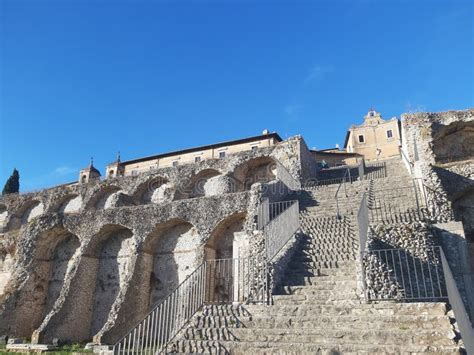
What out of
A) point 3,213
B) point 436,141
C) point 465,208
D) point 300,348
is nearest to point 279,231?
point 300,348

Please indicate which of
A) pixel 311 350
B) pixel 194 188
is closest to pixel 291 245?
pixel 311 350

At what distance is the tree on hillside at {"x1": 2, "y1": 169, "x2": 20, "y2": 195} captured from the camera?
46.1m

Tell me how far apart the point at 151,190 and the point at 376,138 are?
108ft

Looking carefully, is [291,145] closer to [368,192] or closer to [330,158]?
[368,192]

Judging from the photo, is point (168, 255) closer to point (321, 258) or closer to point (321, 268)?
point (321, 258)

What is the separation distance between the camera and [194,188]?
2744cm

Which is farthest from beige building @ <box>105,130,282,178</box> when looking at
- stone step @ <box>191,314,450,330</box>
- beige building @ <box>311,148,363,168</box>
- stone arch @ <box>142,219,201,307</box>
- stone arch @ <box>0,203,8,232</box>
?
stone step @ <box>191,314,450,330</box>

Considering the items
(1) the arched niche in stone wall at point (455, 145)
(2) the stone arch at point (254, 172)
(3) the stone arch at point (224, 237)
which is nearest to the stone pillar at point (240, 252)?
(3) the stone arch at point (224, 237)

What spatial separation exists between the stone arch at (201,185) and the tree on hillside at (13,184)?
1188 inches

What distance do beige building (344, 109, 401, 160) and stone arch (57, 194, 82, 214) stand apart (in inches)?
1347

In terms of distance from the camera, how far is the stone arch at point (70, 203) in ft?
104

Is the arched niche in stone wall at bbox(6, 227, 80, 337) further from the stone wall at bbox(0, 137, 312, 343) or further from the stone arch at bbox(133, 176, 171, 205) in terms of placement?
the stone arch at bbox(133, 176, 171, 205)

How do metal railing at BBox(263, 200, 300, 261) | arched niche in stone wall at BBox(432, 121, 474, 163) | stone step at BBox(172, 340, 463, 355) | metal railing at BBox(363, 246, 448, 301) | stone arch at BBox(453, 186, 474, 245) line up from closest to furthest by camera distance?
stone step at BBox(172, 340, 463, 355), metal railing at BBox(363, 246, 448, 301), metal railing at BBox(263, 200, 300, 261), stone arch at BBox(453, 186, 474, 245), arched niche in stone wall at BBox(432, 121, 474, 163)

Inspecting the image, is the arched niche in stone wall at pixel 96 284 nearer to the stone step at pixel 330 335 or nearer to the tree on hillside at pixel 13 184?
the stone step at pixel 330 335
